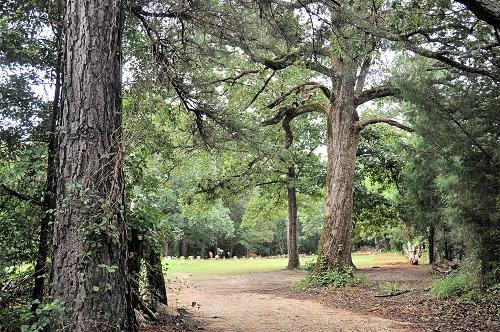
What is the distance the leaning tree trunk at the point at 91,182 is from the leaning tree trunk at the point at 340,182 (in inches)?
372

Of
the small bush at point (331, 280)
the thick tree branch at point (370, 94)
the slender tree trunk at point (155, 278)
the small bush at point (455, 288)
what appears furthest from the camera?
the thick tree branch at point (370, 94)

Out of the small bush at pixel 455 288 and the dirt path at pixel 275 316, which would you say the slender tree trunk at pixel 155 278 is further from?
the small bush at pixel 455 288

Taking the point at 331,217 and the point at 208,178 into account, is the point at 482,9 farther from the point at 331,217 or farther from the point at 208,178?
the point at 208,178

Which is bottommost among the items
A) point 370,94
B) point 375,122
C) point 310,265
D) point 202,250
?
point 202,250

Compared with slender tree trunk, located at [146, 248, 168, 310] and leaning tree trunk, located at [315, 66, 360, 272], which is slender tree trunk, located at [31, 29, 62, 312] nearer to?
slender tree trunk, located at [146, 248, 168, 310]

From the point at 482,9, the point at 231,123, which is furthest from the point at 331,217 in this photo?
the point at 482,9

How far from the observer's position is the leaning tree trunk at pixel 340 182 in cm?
1320

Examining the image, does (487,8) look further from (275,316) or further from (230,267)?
(230,267)

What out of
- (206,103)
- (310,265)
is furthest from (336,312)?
(310,265)

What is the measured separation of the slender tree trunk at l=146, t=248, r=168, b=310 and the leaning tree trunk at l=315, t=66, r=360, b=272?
21.7ft

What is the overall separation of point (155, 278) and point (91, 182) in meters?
3.62

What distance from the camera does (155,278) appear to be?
7.47 m

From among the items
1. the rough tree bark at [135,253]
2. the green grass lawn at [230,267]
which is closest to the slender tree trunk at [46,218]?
the rough tree bark at [135,253]

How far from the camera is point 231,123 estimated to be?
716cm
